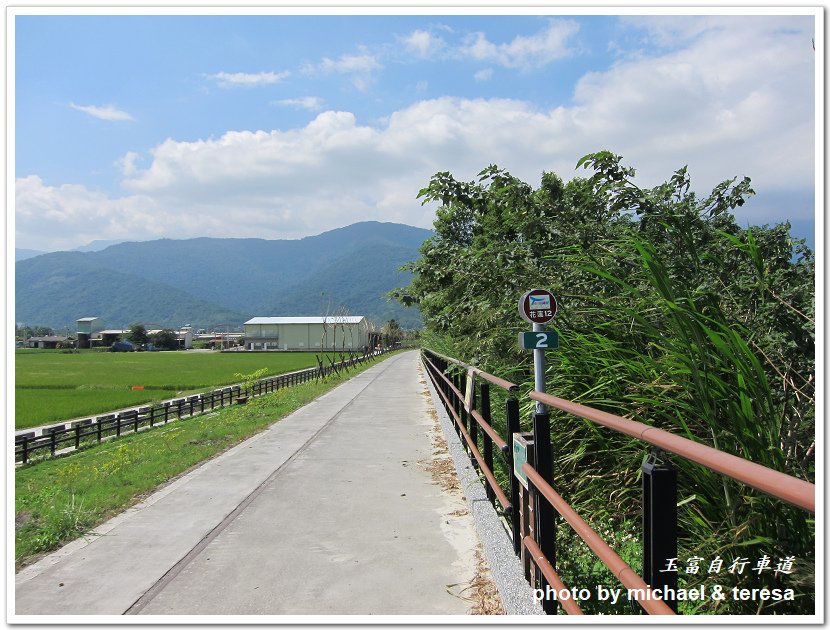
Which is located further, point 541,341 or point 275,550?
point 275,550

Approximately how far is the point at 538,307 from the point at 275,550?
2542 millimetres

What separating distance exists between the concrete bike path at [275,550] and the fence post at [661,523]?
2.12 meters

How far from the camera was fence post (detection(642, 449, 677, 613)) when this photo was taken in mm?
1623

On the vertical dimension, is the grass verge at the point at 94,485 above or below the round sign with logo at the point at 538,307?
below

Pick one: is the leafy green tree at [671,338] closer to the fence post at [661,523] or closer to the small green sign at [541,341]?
the small green sign at [541,341]

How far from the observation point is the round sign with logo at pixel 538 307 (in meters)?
4.53

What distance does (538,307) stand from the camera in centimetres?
456

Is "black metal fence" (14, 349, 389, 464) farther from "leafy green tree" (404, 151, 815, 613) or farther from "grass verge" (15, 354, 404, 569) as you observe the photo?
"leafy green tree" (404, 151, 815, 613)

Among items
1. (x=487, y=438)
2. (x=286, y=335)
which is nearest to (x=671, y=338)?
(x=487, y=438)

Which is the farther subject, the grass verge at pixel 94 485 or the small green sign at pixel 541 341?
the grass verge at pixel 94 485

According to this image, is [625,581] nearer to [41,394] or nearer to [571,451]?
[571,451]

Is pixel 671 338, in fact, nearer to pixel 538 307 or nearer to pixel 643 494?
pixel 538 307

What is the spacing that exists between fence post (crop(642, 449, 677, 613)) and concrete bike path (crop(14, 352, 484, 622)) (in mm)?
2121

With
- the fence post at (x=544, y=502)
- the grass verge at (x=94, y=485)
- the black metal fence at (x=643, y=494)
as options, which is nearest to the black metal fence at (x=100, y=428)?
the grass verge at (x=94, y=485)
